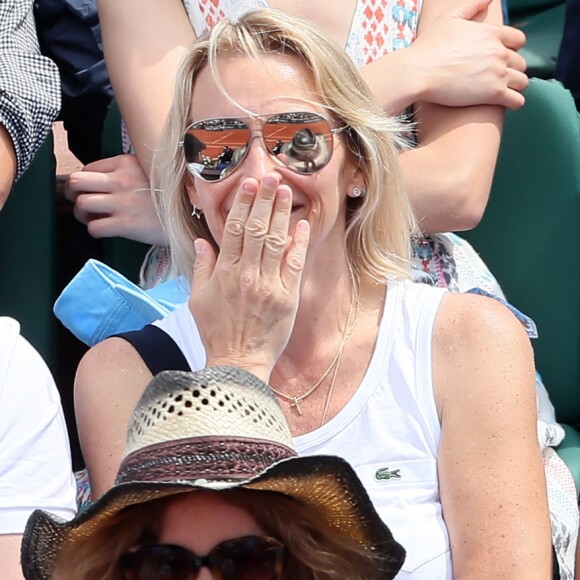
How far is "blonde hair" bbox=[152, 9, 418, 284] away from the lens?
1.82 m

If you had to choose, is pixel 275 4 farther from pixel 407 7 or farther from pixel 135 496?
pixel 135 496

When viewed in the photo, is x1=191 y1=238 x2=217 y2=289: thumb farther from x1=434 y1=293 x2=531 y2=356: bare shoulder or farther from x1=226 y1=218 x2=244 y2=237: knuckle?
x1=434 y1=293 x2=531 y2=356: bare shoulder

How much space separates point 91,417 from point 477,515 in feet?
1.94

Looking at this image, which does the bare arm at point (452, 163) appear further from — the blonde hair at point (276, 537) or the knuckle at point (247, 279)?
the blonde hair at point (276, 537)

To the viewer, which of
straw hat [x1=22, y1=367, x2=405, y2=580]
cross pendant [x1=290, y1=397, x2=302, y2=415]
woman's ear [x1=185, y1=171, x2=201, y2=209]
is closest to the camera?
straw hat [x1=22, y1=367, x2=405, y2=580]

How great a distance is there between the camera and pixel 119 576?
1.22 meters

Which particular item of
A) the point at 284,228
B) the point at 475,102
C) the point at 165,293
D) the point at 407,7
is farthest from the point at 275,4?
the point at 284,228

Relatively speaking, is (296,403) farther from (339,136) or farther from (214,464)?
(214,464)

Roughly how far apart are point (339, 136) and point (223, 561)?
851 mm

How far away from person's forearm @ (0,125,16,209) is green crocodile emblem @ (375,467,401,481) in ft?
2.86

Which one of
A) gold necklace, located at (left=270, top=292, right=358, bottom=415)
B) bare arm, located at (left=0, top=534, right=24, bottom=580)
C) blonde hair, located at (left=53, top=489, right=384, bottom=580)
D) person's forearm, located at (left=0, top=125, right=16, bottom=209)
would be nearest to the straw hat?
blonde hair, located at (left=53, top=489, right=384, bottom=580)

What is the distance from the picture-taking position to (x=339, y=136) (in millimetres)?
1812

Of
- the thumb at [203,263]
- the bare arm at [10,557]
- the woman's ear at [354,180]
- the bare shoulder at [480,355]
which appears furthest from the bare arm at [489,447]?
the bare arm at [10,557]

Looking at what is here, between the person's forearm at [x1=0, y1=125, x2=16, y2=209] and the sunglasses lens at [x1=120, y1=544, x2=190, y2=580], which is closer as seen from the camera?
the sunglasses lens at [x1=120, y1=544, x2=190, y2=580]
